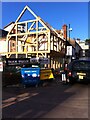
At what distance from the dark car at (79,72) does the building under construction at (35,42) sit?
842 centimetres

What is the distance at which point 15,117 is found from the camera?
8641 millimetres

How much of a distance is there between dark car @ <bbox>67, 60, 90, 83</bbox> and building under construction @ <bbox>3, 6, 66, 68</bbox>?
8419 millimetres

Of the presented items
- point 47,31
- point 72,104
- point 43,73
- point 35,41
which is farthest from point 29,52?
point 72,104

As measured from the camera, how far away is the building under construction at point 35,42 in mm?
28562

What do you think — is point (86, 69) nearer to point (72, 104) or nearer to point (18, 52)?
point (72, 104)

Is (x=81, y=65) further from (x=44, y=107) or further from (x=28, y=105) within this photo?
(x=44, y=107)

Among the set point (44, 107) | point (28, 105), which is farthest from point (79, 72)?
point (44, 107)

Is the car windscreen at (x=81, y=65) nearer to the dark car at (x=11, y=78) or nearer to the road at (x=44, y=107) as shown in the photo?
the dark car at (x=11, y=78)

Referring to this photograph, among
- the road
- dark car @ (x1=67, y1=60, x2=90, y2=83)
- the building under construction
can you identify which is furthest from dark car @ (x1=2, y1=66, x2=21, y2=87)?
the building under construction

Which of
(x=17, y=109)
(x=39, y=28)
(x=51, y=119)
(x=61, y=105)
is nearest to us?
(x=51, y=119)

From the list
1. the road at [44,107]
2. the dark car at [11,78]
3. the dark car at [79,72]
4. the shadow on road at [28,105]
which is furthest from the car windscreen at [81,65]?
the shadow on road at [28,105]

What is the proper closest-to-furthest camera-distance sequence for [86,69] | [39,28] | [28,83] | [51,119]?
[51,119] < [28,83] < [86,69] < [39,28]

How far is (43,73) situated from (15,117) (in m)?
10.4

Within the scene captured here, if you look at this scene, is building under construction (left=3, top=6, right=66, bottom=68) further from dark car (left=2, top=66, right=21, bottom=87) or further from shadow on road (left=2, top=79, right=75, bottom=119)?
shadow on road (left=2, top=79, right=75, bottom=119)
